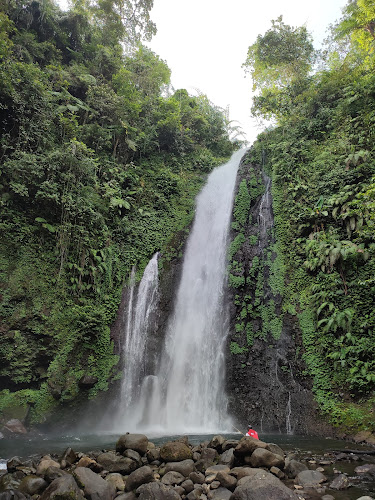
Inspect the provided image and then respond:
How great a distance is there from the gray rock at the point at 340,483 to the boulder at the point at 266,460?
2.53 ft

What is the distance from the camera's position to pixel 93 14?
20031 mm

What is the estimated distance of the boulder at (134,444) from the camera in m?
5.55

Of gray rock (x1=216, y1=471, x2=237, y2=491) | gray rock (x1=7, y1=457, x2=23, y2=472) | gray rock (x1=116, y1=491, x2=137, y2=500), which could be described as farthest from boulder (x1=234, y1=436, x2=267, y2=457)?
gray rock (x1=7, y1=457, x2=23, y2=472)

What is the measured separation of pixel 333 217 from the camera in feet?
35.2

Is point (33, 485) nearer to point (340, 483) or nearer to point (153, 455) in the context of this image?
point (153, 455)

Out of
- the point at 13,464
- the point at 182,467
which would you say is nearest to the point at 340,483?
the point at 182,467

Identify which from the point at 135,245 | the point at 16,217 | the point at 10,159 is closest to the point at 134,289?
the point at 135,245

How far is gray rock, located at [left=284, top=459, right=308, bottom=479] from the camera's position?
470 cm

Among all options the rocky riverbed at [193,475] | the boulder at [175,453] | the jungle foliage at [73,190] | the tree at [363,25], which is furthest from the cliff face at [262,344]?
the tree at [363,25]

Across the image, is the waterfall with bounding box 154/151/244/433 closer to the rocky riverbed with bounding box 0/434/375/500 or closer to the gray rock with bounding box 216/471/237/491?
the rocky riverbed with bounding box 0/434/375/500

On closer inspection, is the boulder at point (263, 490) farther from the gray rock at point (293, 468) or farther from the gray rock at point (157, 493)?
the gray rock at point (293, 468)

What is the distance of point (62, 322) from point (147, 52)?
2151cm

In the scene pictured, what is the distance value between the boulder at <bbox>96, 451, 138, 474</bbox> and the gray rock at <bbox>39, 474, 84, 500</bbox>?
4.45ft

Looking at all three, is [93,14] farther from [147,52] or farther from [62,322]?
[62,322]
